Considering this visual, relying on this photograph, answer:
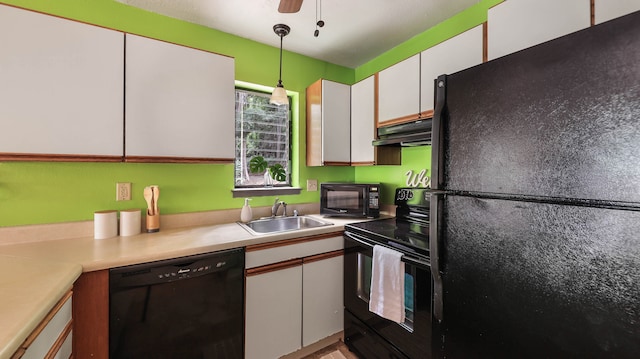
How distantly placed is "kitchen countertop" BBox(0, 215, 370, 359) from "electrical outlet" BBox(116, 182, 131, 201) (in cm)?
30

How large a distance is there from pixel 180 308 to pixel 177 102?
1.25m

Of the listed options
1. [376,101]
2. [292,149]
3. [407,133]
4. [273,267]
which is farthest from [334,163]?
[273,267]

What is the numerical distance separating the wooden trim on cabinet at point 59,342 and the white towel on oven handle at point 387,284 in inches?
58.8

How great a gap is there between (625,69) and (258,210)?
87.0 inches

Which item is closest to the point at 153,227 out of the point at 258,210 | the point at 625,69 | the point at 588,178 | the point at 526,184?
the point at 258,210

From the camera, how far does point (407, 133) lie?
183 cm

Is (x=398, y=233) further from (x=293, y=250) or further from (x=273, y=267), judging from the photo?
(x=273, y=267)

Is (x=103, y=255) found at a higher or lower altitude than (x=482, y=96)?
lower

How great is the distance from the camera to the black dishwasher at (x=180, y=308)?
124 cm

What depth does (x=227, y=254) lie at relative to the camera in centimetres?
150

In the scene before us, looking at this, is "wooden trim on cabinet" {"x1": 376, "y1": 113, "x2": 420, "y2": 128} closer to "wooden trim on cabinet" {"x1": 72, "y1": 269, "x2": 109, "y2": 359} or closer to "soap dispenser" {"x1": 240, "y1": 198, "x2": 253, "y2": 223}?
"soap dispenser" {"x1": 240, "y1": 198, "x2": 253, "y2": 223}

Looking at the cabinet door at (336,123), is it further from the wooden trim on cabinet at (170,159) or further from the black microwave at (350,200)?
the wooden trim on cabinet at (170,159)

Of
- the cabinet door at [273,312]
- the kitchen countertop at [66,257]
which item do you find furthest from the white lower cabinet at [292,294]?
the kitchen countertop at [66,257]

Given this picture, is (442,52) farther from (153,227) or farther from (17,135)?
(17,135)
